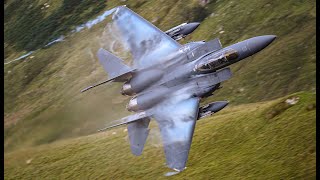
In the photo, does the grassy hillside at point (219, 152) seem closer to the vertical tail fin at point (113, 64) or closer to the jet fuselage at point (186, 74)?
the jet fuselage at point (186, 74)

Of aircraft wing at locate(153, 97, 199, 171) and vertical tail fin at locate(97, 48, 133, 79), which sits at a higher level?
vertical tail fin at locate(97, 48, 133, 79)

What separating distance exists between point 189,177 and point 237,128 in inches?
277

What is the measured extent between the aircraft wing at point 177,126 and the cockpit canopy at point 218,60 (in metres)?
2.96

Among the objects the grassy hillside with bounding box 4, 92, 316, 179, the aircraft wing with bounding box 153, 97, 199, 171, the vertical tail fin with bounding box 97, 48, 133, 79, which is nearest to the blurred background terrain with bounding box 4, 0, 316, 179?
the grassy hillside with bounding box 4, 92, 316, 179

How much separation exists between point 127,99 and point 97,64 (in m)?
9.18

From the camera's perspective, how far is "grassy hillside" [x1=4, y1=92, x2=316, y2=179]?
36.8m

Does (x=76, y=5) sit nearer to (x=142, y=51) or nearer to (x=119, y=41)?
(x=119, y=41)

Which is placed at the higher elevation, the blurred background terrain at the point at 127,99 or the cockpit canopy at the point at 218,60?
the cockpit canopy at the point at 218,60

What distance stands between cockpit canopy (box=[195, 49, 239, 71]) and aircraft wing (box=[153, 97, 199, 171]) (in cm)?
296

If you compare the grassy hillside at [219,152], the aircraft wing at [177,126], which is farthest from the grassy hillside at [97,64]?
the aircraft wing at [177,126]

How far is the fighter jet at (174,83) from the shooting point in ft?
114

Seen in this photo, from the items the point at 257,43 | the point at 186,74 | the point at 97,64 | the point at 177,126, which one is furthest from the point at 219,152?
the point at 97,64

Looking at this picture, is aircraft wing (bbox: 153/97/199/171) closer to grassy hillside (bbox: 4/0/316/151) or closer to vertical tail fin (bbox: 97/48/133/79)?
vertical tail fin (bbox: 97/48/133/79)

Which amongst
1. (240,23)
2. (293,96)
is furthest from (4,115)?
(293,96)
